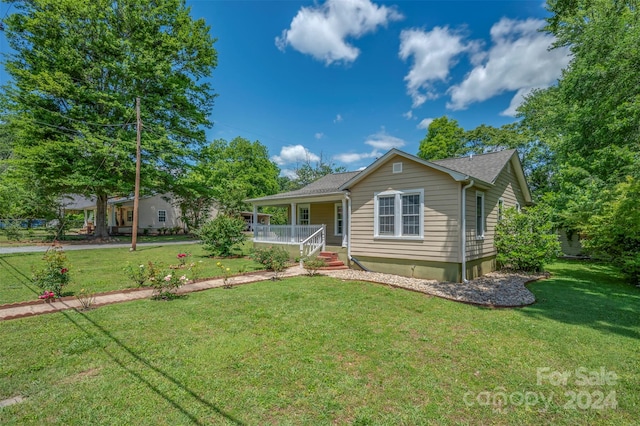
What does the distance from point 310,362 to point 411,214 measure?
6738mm

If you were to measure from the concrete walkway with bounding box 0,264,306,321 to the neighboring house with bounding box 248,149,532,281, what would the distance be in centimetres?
383

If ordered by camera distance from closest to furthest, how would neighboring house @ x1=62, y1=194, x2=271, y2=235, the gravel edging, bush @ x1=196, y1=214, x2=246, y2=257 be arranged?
the gravel edging, bush @ x1=196, y1=214, x2=246, y2=257, neighboring house @ x1=62, y1=194, x2=271, y2=235

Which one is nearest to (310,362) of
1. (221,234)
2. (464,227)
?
(464,227)

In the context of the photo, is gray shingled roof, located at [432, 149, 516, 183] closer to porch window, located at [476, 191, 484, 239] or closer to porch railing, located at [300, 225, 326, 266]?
porch window, located at [476, 191, 484, 239]

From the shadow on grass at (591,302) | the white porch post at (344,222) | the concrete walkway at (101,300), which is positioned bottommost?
the shadow on grass at (591,302)

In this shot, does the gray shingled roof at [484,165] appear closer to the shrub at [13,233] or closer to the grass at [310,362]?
the grass at [310,362]

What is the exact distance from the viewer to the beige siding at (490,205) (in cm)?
899

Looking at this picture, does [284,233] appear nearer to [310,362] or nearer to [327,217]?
[327,217]

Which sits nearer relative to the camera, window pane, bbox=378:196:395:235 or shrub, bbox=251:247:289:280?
shrub, bbox=251:247:289:280

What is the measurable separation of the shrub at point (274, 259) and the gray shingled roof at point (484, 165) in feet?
23.0

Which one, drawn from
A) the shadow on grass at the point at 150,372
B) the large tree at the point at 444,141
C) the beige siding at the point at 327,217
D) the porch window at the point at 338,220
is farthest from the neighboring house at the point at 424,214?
the large tree at the point at 444,141

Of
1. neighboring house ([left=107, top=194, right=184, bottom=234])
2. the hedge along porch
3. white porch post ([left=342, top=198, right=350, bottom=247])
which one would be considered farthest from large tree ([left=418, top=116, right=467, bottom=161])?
→ neighboring house ([left=107, top=194, right=184, bottom=234])

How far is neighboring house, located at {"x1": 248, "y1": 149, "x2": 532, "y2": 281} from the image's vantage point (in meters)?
8.51

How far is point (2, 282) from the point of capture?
751 centimetres
